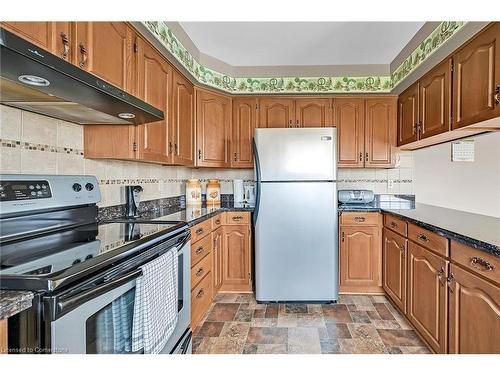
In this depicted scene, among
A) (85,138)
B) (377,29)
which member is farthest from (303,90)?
(85,138)

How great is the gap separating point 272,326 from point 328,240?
904 millimetres

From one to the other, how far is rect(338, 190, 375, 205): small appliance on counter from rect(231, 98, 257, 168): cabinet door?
104cm

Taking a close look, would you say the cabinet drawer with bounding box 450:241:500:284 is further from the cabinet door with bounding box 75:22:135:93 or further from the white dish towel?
the cabinet door with bounding box 75:22:135:93

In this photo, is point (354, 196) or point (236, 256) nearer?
point (236, 256)

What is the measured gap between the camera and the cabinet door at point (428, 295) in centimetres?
167

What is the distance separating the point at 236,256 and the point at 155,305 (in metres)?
1.78

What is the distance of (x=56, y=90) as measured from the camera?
1.11 m

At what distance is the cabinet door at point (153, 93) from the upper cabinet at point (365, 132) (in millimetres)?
1833

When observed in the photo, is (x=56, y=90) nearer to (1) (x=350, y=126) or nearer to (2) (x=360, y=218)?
(2) (x=360, y=218)

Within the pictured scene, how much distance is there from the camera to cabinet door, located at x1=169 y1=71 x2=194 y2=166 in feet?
8.02

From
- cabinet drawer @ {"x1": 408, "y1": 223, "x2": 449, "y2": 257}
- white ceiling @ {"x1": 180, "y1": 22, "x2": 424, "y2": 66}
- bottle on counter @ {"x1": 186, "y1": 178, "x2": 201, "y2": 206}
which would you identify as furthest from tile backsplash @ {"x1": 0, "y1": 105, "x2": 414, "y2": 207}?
cabinet drawer @ {"x1": 408, "y1": 223, "x2": 449, "y2": 257}

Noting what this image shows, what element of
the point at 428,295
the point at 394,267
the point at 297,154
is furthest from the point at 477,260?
the point at 297,154
